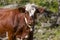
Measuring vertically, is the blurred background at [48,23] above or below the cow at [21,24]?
below

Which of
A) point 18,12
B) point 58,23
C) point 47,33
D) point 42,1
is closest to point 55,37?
point 47,33

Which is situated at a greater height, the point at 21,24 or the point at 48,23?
the point at 21,24

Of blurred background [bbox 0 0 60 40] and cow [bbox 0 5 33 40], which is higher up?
cow [bbox 0 5 33 40]

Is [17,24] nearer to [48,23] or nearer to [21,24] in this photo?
[21,24]

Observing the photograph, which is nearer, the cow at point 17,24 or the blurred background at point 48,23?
the cow at point 17,24

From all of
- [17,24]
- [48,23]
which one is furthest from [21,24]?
[48,23]

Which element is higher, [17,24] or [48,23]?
[17,24]

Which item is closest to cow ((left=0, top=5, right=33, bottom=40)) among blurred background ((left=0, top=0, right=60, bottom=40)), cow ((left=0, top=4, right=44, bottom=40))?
cow ((left=0, top=4, right=44, bottom=40))

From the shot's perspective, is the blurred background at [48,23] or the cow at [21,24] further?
the blurred background at [48,23]

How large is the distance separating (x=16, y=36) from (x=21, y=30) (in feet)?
0.38

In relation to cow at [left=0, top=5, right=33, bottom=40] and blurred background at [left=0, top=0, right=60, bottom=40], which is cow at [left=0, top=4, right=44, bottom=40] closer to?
cow at [left=0, top=5, right=33, bottom=40]

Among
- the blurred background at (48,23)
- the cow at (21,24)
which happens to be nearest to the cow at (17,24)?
the cow at (21,24)

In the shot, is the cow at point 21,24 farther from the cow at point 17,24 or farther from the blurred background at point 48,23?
the blurred background at point 48,23

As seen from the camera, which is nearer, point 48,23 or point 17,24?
point 17,24
